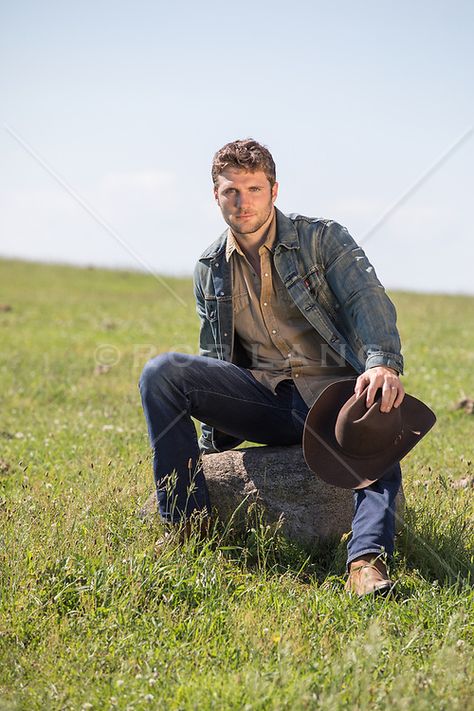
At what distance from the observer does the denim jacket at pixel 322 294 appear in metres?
5.41

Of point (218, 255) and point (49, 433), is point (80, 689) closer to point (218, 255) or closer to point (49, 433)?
point (218, 255)

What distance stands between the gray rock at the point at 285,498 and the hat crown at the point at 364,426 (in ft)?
2.01

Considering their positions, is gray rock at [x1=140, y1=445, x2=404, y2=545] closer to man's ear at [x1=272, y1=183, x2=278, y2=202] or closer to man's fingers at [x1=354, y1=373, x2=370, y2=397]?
man's fingers at [x1=354, y1=373, x2=370, y2=397]

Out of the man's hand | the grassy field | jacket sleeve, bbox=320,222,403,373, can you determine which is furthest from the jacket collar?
the grassy field

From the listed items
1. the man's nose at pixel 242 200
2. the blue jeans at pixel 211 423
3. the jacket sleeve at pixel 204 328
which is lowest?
the blue jeans at pixel 211 423

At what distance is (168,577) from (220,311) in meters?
2.08

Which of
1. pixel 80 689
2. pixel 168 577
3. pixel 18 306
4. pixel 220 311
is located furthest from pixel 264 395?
pixel 18 306

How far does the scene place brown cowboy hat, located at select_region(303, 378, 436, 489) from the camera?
5.06 metres

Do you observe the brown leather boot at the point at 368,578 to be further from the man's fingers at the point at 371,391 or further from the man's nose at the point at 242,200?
the man's nose at the point at 242,200

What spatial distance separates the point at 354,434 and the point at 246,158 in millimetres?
2154

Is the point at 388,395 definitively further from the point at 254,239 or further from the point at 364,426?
the point at 254,239

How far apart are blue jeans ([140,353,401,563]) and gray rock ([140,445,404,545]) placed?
249 millimetres

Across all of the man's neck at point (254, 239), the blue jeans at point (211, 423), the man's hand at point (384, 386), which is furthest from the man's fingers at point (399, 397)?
the man's neck at point (254, 239)

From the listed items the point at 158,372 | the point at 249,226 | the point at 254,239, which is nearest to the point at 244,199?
the point at 249,226
